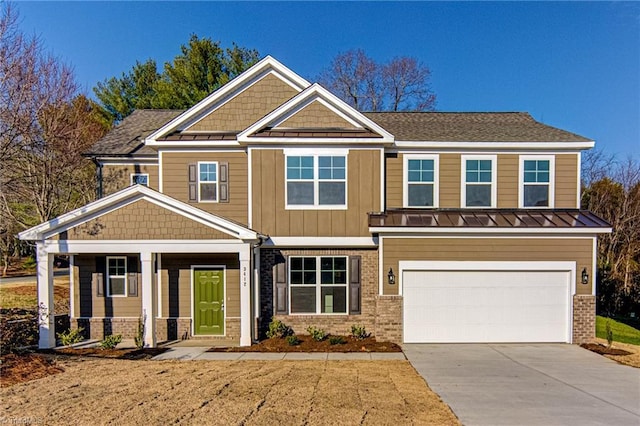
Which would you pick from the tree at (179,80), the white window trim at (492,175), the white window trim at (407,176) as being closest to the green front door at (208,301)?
the white window trim at (407,176)

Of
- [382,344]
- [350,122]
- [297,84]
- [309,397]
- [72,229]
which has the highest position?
[297,84]

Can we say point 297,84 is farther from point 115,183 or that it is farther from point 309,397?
point 309,397

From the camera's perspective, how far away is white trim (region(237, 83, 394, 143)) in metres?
11.4

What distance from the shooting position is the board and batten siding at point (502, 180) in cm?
1205

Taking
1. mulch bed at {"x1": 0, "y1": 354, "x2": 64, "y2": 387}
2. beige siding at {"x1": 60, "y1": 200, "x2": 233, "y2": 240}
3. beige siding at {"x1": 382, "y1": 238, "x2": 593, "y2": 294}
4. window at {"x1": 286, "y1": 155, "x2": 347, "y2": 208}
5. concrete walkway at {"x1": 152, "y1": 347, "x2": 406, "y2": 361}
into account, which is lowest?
concrete walkway at {"x1": 152, "y1": 347, "x2": 406, "y2": 361}

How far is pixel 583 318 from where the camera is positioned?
35.6ft

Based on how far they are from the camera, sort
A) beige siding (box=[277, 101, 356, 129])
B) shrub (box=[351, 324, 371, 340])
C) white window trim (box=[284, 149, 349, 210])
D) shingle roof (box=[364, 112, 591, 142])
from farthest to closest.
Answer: shingle roof (box=[364, 112, 591, 142])
beige siding (box=[277, 101, 356, 129])
white window trim (box=[284, 149, 349, 210])
shrub (box=[351, 324, 371, 340])

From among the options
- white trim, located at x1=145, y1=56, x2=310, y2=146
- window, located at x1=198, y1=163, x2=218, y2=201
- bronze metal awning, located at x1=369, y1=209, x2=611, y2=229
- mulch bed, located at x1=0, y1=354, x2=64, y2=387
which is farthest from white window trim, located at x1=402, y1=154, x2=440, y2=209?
mulch bed, located at x1=0, y1=354, x2=64, y2=387

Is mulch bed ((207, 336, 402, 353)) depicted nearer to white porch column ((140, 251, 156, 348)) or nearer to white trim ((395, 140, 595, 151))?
white porch column ((140, 251, 156, 348))

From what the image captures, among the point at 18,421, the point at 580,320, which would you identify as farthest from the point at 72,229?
the point at 580,320

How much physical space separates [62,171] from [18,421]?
16.9 meters

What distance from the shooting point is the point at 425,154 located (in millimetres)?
12078

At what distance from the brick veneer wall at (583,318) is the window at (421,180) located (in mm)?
4729

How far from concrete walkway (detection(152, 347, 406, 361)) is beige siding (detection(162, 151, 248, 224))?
3.90 meters
